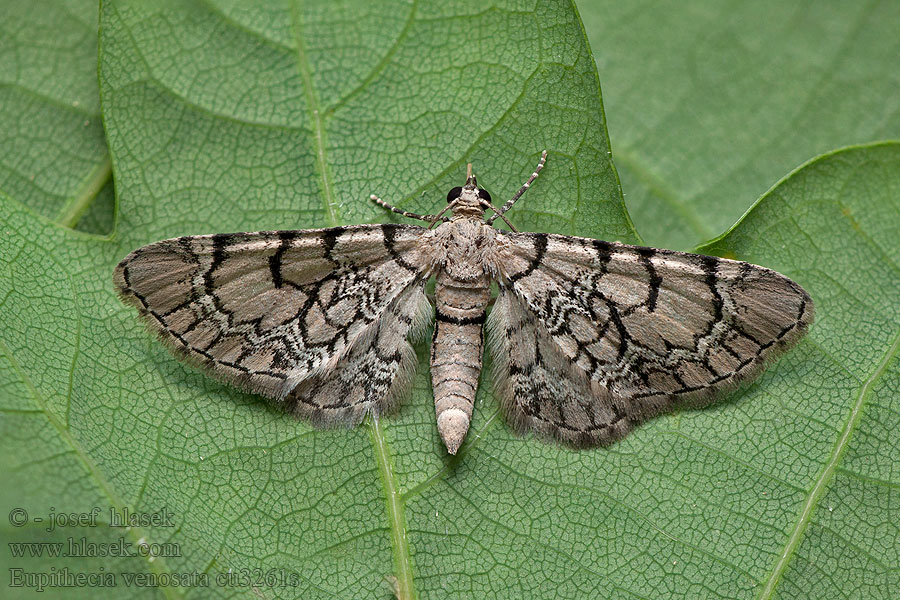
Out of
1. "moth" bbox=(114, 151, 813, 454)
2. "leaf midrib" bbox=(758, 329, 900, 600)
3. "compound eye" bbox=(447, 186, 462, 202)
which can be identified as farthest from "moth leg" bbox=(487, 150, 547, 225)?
"leaf midrib" bbox=(758, 329, 900, 600)

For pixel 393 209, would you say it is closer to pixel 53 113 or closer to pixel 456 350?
pixel 456 350

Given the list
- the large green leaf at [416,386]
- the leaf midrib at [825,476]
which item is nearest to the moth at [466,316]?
the large green leaf at [416,386]

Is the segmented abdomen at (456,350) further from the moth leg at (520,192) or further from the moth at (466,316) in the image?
the moth leg at (520,192)

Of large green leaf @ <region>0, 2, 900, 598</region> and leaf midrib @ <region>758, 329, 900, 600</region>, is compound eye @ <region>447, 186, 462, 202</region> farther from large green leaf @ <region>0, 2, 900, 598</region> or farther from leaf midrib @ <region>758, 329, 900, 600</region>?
leaf midrib @ <region>758, 329, 900, 600</region>

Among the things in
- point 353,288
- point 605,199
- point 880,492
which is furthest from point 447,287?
point 880,492

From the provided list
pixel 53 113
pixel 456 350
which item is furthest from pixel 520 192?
pixel 53 113
